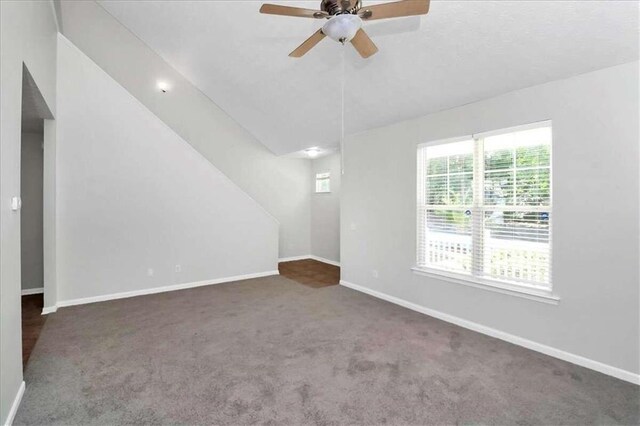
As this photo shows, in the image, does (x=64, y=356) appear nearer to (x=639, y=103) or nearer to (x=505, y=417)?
(x=505, y=417)

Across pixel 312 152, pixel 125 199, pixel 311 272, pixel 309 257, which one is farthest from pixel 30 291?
pixel 312 152

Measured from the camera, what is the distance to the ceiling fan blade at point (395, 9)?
177 cm

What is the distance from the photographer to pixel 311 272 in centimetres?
639

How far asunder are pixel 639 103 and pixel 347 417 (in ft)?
10.8

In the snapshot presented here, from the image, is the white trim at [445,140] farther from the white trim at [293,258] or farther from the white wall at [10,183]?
the white trim at [293,258]

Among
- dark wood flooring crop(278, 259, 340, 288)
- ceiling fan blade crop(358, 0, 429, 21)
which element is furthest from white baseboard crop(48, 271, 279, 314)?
ceiling fan blade crop(358, 0, 429, 21)

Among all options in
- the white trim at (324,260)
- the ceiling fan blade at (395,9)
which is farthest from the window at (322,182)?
the ceiling fan blade at (395,9)

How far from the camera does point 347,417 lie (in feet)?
6.76

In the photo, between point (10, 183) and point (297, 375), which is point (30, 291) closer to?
point (10, 183)

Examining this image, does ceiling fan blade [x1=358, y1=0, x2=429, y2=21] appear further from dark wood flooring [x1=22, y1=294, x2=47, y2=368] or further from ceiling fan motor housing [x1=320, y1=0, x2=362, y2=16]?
dark wood flooring [x1=22, y1=294, x2=47, y2=368]

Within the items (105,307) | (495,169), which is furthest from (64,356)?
(495,169)

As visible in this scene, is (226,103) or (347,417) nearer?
(347,417)

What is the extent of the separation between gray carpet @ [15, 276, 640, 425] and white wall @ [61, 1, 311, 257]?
3627 millimetres

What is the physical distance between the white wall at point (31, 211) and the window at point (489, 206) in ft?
20.1
